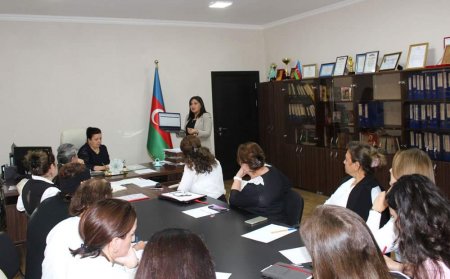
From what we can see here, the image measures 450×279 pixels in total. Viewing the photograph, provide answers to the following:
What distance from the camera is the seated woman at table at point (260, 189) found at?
2.94 metres

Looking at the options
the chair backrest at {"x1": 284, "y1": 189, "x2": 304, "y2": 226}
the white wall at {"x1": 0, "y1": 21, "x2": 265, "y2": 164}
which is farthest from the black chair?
the white wall at {"x1": 0, "y1": 21, "x2": 265, "y2": 164}

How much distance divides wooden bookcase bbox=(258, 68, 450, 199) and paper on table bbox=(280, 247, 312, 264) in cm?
324

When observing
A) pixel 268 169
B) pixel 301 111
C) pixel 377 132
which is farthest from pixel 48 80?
pixel 377 132

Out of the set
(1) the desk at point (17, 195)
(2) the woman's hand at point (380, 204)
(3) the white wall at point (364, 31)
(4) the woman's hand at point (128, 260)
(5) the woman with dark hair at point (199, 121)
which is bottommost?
(1) the desk at point (17, 195)

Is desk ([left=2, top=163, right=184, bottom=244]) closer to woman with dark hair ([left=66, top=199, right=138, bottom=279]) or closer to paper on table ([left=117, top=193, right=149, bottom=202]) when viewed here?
paper on table ([left=117, top=193, right=149, bottom=202])

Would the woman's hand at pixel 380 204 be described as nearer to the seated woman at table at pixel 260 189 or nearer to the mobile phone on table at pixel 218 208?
the seated woman at table at pixel 260 189

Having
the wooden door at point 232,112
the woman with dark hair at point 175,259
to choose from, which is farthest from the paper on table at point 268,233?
the wooden door at point 232,112

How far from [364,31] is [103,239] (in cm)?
540

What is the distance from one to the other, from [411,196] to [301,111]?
16.9 feet

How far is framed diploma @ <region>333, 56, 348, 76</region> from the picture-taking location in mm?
6109

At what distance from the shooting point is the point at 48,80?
6.14 meters

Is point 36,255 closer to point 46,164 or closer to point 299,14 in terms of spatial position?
point 46,164

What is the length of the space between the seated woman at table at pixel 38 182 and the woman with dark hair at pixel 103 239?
144 centimetres

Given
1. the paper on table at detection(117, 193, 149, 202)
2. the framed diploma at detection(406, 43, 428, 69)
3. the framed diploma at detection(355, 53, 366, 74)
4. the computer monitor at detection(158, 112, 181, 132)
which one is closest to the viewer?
the paper on table at detection(117, 193, 149, 202)
